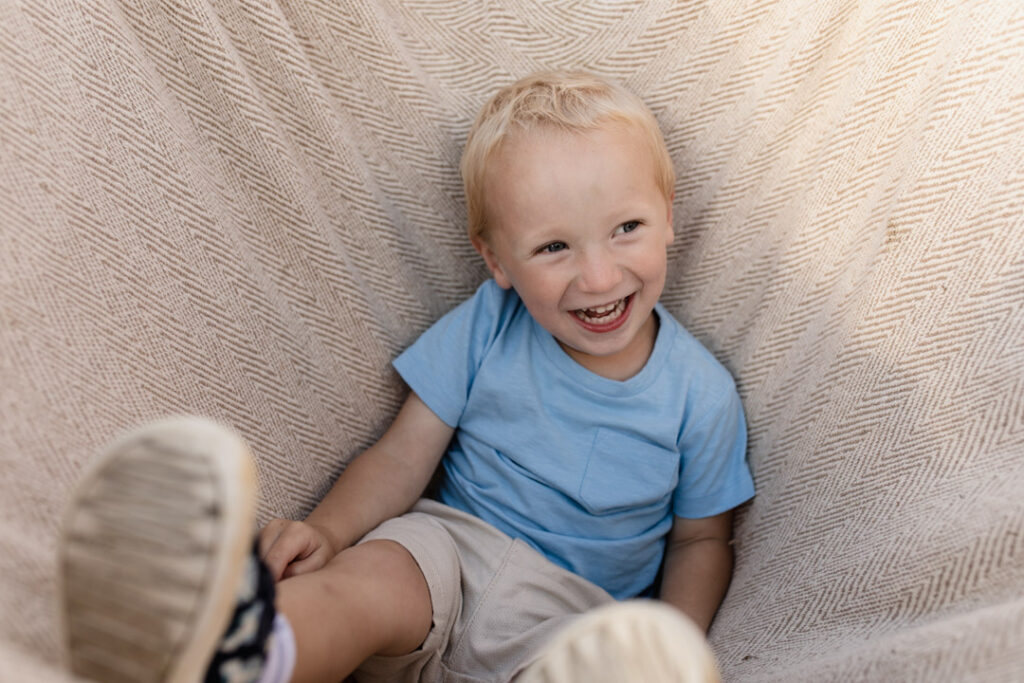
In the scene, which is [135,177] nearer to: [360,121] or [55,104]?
[55,104]

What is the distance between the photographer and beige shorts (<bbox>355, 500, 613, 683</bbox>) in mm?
966

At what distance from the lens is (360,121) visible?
3.68ft

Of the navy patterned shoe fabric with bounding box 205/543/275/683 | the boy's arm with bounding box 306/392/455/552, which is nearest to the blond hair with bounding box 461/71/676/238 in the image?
the boy's arm with bounding box 306/392/455/552

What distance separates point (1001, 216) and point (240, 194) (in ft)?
2.57

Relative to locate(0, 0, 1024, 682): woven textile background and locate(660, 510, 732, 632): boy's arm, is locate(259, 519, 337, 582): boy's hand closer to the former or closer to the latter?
→ locate(0, 0, 1024, 682): woven textile background

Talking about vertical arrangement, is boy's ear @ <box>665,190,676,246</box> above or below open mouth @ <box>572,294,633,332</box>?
above

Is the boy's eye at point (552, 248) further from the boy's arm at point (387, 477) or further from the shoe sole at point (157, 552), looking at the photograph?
the shoe sole at point (157, 552)

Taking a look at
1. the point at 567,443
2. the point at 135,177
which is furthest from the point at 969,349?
the point at 135,177

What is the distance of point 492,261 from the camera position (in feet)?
3.70

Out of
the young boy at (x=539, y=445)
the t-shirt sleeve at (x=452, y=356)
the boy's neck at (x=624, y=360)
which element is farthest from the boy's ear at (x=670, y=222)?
the t-shirt sleeve at (x=452, y=356)

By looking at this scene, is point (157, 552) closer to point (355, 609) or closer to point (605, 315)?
point (355, 609)

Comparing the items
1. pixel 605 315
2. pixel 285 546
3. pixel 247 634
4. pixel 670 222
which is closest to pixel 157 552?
pixel 247 634

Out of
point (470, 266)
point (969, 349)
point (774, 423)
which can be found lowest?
point (774, 423)

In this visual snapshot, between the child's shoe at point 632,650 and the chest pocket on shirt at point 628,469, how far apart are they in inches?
A: 18.9
